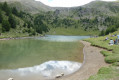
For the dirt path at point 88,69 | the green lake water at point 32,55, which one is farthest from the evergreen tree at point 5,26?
the dirt path at point 88,69

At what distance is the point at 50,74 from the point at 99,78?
969cm

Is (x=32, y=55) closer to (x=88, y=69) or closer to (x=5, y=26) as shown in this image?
(x=88, y=69)

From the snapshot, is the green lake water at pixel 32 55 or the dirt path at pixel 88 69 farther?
the green lake water at pixel 32 55

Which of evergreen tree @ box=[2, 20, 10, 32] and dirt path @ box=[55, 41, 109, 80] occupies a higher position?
evergreen tree @ box=[2, 20, 10, 32]

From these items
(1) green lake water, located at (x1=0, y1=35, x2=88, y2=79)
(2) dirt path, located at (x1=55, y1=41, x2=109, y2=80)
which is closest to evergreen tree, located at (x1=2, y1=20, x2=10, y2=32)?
(1) green lake water, located at (x1=0, y1=35, x2=88, y2=79)

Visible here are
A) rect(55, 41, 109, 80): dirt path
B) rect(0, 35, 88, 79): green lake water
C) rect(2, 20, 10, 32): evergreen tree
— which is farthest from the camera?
rect(2, 20, 10, 32): evergreen tree

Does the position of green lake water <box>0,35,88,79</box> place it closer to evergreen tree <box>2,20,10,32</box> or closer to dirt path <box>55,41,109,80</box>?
dirt path <box>55,41,109,80</box>

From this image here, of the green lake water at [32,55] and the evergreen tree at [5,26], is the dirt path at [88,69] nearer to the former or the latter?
the green lake water at [32,55]

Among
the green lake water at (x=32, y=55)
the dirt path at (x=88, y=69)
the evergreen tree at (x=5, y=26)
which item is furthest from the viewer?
the evergreen tree at (x=5, y=26)

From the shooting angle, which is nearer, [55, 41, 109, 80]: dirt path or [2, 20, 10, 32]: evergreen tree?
[55, 41, 109, 80]: dirt path

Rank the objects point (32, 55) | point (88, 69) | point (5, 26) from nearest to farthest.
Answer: point (88, 69), point (32, 55), point (5, 26)

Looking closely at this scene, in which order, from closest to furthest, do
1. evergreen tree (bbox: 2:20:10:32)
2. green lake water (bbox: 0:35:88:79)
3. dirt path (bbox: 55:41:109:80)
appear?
dirt path (bbox: 55:41:109:80), green lake water (bbox: 0:35:88:79), evergreen tree (bbox: 2:20:10:32)

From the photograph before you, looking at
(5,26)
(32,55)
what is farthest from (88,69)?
(5,26)

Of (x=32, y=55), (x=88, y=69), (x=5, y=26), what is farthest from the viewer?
(x=5, y=26)
